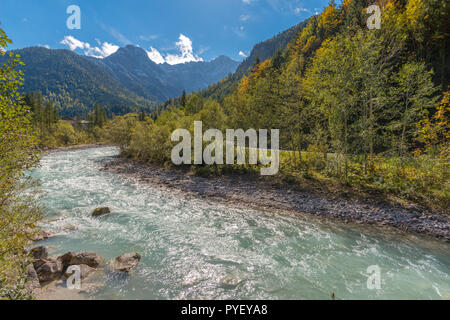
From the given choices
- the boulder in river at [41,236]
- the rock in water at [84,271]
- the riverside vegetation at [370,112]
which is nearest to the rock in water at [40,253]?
the rock in water at [84,271]

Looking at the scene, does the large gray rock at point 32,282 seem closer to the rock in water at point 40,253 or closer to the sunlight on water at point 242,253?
the rock in water at point 40,253

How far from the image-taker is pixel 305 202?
14.6m

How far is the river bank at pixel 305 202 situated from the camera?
11055mm

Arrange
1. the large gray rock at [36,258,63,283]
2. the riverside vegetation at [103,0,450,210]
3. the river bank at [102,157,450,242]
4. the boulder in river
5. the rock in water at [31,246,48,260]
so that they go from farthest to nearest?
the riverside vegetation at [103,0,450,210] < the river bank at [102,157,450,242] < the boulder in river < the rock in water at [31,246,48,260] < the large gray rock at [36,258,63,283]

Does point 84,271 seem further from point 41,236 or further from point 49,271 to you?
point 41,236

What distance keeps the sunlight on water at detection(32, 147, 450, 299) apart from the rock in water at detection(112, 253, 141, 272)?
1.19 feet

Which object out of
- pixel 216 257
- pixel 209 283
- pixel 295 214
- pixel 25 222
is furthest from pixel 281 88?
pixel 25 222

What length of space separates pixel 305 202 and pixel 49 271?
47.6ft

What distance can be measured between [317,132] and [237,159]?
28.8 ft

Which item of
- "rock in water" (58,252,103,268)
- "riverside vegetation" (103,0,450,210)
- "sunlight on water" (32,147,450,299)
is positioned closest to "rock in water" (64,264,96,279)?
"rock in water" (58,252,103,268)

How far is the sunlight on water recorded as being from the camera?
657 cm

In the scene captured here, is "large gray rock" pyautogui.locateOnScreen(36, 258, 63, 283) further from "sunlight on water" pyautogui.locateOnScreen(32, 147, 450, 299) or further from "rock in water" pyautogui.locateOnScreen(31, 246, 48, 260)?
"sunlight on water" pyautogui.locateOnScreen(32, 147, 450, 299)

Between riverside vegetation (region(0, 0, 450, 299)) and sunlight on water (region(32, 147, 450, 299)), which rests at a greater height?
riverside vegetation (region(0, 0, 450, 299))

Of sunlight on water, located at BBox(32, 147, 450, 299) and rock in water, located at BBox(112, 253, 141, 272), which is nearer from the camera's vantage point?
sunlight on water, located at BBox(32, 147, 450, 299)
